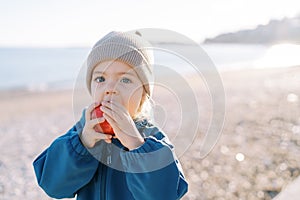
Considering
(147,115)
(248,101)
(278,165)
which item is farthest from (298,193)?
(248,101)

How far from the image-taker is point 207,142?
2184 mm

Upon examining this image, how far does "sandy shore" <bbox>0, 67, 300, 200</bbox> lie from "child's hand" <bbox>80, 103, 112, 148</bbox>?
39cm

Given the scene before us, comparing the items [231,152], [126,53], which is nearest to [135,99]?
[126,53]

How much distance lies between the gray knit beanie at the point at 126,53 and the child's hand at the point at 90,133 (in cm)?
21

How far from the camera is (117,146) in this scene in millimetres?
1827

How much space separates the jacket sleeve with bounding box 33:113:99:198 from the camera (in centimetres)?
172

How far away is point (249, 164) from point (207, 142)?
109 inches

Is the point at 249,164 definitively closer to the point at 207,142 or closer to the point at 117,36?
the point at 207,142

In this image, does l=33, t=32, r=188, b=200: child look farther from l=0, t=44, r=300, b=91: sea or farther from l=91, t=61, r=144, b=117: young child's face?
l=0, t=44, r=300, b=91: sea

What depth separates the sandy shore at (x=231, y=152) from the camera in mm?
4105

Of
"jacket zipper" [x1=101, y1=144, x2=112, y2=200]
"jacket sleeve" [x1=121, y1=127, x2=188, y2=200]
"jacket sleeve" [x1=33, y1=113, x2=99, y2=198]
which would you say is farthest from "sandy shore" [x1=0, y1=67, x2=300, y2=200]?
"jacket sleeve" [x1=33, y1=113, x2=99, y2=198]

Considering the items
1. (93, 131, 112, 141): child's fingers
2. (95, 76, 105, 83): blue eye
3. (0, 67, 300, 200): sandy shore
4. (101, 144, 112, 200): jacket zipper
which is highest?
(95, 76, 105, 83): blue eye

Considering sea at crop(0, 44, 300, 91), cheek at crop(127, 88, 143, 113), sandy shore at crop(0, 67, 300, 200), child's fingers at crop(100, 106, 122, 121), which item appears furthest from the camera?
sandy shore at crop(0, 67, 300, 200)

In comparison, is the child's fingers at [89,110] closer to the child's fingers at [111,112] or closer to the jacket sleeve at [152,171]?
the child's fingers at [111,112]
